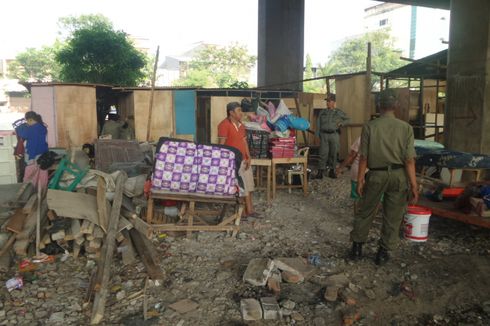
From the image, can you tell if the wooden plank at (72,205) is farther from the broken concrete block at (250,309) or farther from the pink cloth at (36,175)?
the broken concrete block at (250,309)

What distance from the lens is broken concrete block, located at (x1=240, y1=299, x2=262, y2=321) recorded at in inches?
142

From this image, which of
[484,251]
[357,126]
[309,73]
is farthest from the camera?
[309,73]

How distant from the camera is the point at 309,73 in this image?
1544 inches

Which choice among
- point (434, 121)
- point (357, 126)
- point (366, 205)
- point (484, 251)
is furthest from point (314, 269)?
point (434, 121)

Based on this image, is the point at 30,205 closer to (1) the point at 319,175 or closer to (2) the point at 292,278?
(2) the point at 292,278

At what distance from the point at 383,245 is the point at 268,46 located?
48.8 ft

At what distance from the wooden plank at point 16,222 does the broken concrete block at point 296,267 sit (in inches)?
132

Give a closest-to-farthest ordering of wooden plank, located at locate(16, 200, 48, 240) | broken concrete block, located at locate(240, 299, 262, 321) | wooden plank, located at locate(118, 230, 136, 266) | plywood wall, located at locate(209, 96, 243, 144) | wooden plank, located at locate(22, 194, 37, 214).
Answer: broken concrete block, located at locate(240, 299, 262, 321)
wooden plank, located at locate(118, 230, 136, 266)
wooden plank, located at locate(16, 200, 48, 240)
wooden plank, located at locate(22, 194, 37, 214)
plywood wall, located at locate(209, 96, 243, 144)

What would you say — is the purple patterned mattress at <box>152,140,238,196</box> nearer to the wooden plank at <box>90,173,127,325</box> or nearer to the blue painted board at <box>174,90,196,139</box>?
the wooden plank at <box>90,173,127,325</box>

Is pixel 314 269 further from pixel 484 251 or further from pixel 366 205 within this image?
pixel 484 251

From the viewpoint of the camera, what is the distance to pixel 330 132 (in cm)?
964

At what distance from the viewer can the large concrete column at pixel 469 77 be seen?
8.38m

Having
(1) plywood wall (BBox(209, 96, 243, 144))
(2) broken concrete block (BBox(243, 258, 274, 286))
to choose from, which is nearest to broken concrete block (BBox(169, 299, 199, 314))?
(2) broken concrete block (BBox(243, 258, 274, 286))

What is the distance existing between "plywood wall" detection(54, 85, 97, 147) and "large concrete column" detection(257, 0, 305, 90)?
889cm
